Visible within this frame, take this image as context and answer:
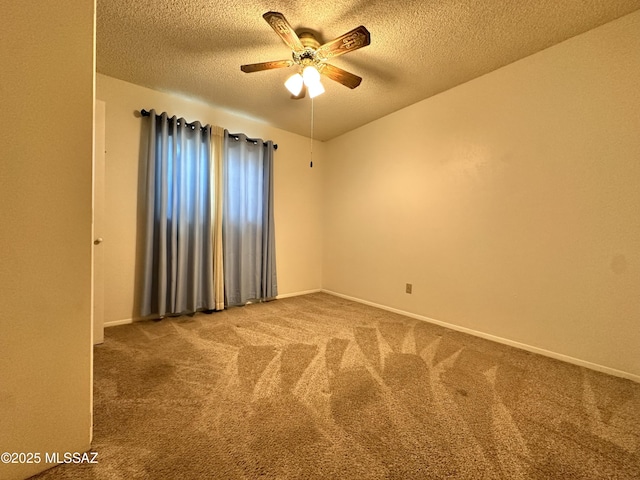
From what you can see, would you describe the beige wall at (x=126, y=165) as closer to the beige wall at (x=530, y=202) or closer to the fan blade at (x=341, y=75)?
the fan blade at (x=341, y=75)

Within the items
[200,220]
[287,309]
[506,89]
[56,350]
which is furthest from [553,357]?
[200,220]

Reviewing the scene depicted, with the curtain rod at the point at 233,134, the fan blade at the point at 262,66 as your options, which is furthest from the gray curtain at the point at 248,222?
the fan blade at the point at 262,66

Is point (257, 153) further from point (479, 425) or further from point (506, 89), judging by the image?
point (479, 425)

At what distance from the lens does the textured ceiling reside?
5.50 feet

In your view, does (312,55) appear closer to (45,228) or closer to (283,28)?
(283,28)

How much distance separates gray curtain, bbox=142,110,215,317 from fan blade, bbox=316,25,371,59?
176cm

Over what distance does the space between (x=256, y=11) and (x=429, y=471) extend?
9.05ft

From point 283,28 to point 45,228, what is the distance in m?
1.65

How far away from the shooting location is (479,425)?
123cm

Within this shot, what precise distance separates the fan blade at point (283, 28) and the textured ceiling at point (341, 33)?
0.21 metres

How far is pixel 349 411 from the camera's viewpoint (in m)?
1.31

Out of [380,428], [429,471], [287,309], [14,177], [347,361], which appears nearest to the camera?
[14,177]

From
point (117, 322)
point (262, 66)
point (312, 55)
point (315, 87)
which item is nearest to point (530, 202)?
point (315, 87)

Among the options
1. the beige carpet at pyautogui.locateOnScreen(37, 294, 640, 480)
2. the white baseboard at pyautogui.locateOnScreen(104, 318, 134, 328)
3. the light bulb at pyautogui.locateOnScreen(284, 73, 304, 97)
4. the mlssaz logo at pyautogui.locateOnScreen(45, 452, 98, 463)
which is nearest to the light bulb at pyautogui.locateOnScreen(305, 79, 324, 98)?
the light bulb at pyautogui.locateOnScreen(284, 73, 304, 97)
